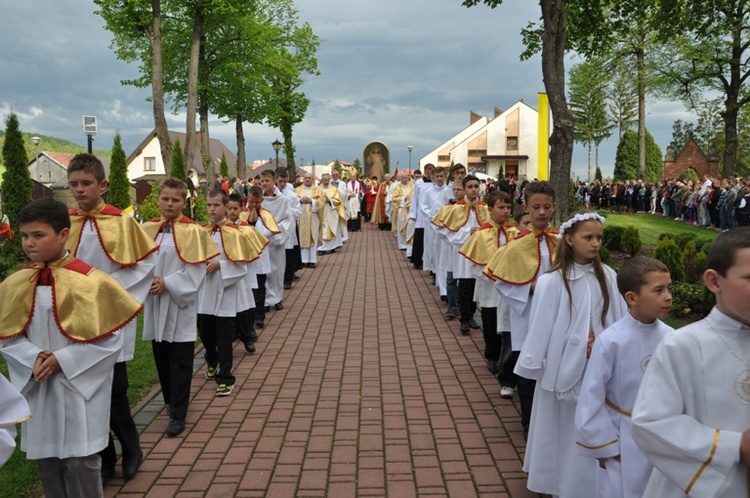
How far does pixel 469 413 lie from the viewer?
5.96 m

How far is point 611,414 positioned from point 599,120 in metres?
68.8

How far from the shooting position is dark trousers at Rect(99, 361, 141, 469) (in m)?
4.50

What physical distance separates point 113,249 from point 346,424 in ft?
7.82

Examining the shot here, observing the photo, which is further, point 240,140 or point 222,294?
point 240,140

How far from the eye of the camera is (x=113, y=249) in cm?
472

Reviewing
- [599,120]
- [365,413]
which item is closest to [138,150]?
[599,120]

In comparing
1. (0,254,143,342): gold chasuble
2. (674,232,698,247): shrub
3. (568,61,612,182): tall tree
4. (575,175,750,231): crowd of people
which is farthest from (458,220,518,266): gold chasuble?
(568,61,612,182): tall tree

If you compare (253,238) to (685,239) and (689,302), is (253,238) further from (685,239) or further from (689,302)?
(685,239)

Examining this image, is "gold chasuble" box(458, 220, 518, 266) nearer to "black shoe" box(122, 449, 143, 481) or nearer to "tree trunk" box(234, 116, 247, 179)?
"black shoe" box(122, 449, 143, 481)

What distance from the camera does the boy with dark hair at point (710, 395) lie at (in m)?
2.12

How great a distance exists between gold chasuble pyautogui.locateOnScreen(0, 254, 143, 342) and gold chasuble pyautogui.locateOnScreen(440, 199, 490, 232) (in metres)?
6.17

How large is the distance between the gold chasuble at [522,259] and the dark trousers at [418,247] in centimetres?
876

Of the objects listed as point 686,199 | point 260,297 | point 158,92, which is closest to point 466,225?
point 260,297

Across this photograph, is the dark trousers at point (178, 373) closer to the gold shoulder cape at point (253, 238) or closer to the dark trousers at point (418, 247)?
the gold shoulder cape at point (253, 238)
